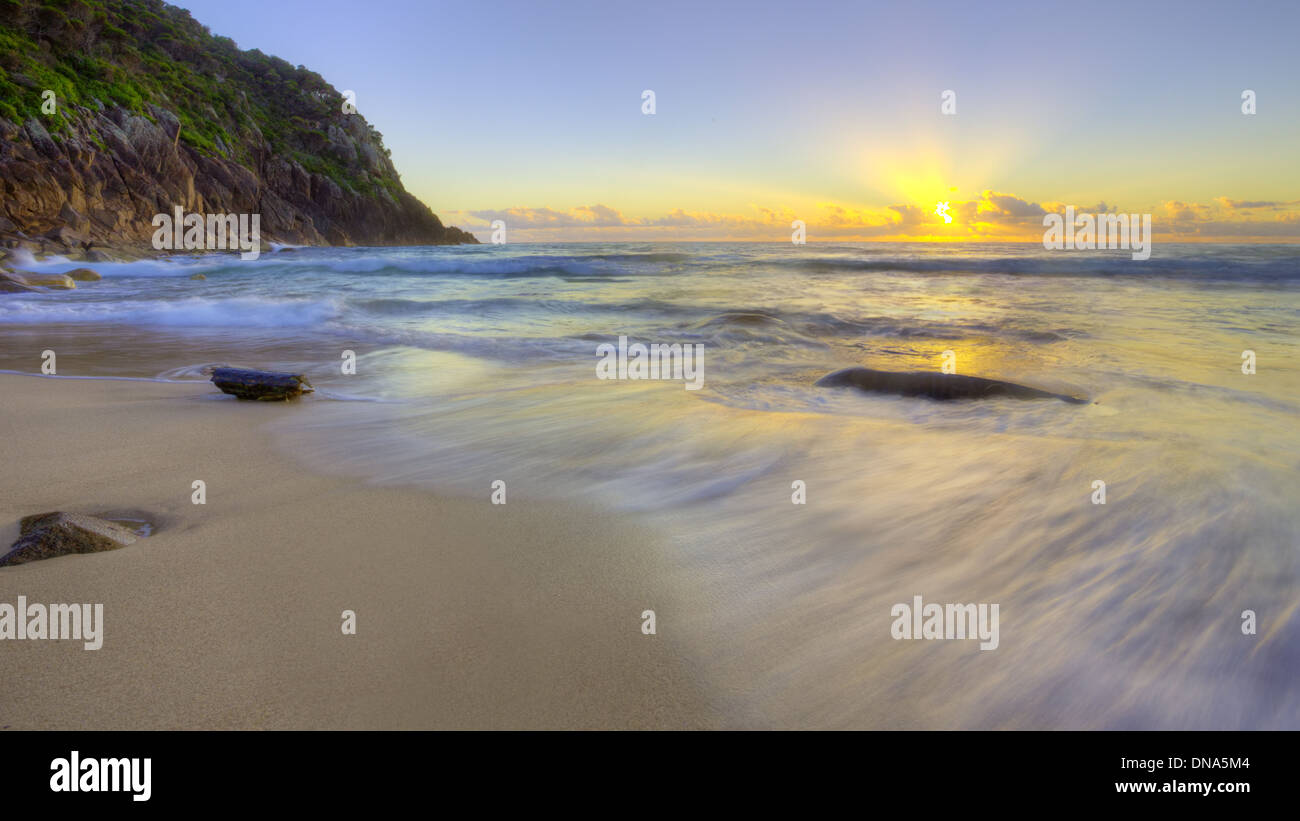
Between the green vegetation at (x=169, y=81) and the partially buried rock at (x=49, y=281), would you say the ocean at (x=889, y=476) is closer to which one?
→ the partially buried rock at (x=49, y=281)

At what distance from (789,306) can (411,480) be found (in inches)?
485

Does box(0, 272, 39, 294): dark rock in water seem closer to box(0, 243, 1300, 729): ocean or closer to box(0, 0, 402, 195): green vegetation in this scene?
box(0, 243, 1300, 729): ocean

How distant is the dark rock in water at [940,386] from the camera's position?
598 cm

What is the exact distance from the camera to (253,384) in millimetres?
5621

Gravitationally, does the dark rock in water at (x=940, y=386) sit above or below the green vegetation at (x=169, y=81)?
below

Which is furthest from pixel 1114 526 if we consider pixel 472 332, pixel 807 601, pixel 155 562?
pixel 472 332

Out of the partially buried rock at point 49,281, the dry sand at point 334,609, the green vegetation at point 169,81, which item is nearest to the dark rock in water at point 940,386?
the dry sand at point 334,609

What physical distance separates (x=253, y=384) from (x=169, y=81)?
60.5 m

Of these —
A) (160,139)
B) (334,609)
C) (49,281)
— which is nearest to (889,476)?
(334,609)

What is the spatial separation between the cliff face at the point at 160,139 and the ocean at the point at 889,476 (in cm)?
2572

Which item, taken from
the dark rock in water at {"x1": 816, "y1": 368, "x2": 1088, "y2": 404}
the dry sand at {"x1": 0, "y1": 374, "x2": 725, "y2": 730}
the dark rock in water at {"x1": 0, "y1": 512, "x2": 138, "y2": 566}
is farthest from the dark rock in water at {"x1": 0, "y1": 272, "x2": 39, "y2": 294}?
the dark rock in water at {"x1": 816, "y1": 368, "x2": 1088, "y2": 404}

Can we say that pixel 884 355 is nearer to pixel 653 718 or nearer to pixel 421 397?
pixel 421 397

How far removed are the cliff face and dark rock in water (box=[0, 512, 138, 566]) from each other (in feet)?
106
